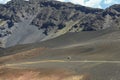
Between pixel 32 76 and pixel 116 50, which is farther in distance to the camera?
pixel 116 50

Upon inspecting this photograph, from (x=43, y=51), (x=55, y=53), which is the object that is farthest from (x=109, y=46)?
(x=43, y=51)

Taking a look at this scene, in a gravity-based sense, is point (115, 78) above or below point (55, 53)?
above

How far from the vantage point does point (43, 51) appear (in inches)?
5778

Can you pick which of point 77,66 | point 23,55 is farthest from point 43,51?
point 77,66

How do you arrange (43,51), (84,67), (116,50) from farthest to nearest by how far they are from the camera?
(43,51), (116,50), (84,67)

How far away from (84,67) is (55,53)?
49590mm

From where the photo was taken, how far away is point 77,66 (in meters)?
88.0

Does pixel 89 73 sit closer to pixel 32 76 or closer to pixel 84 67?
pixel 84 67

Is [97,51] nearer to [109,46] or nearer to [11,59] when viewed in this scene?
[109,46]

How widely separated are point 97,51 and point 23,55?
108 feet

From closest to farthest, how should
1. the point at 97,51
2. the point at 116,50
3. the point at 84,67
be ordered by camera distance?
the point at 84,67, the point at 116,50, the point at 97,51

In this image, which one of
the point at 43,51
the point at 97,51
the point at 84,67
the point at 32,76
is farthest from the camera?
the point at 43,51

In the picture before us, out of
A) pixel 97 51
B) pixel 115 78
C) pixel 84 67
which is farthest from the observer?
pixel 97 51

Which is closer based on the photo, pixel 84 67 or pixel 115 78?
pixel 115 78
